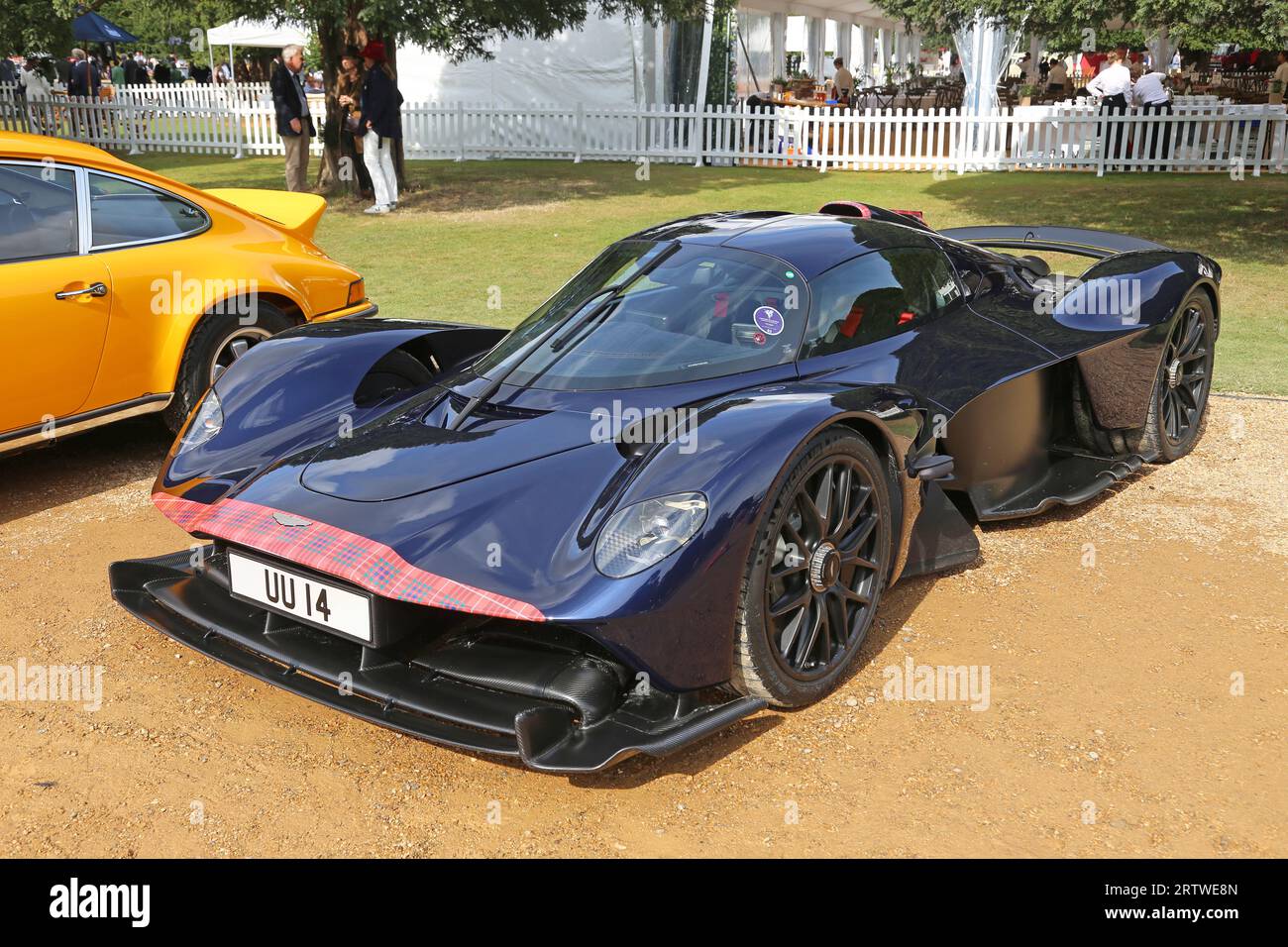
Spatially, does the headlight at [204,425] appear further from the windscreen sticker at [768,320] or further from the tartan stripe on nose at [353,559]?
the windscreen sticker at [768,320]

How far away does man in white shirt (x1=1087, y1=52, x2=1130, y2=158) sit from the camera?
17875 mm

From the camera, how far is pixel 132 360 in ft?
18.2

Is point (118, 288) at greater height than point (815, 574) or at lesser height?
greater

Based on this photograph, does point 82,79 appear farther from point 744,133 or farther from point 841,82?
point 841,82

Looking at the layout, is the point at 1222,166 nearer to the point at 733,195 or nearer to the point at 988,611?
the point at 733,195

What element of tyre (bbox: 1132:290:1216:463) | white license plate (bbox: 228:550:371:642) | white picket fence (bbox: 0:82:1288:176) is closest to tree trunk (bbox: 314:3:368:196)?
white picket fence (bbox: 0:82:1288:176)

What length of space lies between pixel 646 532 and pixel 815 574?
63cm

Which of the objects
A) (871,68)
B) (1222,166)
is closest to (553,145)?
(1222,166)

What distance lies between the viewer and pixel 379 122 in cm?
1496

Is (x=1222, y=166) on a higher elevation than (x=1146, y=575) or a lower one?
higher

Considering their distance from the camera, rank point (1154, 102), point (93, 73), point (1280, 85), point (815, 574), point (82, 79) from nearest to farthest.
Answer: point (815, 574) → point (1154, 102) → point (1280, 85) → point (93, 73) → point (82, 79)

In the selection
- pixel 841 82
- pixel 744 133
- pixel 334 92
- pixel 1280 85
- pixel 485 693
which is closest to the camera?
pixel 485 693

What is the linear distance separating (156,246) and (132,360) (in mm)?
605

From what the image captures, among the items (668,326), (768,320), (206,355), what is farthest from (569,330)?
(206,355)
